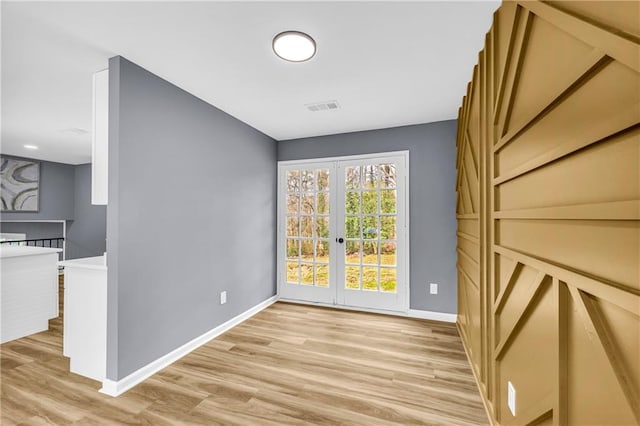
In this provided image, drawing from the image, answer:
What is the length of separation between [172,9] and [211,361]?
8.84ft

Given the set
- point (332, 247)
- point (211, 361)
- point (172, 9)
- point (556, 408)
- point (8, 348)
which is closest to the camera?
point (556, 408)

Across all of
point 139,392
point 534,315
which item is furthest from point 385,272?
point 139,392

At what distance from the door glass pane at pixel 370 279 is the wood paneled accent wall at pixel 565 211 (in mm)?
2010

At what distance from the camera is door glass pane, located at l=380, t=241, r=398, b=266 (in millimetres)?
3611

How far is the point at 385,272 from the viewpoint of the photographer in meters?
3.65

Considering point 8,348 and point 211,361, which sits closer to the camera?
point 211,361

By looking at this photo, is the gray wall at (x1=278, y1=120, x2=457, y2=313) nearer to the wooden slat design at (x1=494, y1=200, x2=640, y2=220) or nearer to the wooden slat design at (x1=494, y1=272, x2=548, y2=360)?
the wooden slat design at (x1=494, y1=272, x2=548, y2=360)

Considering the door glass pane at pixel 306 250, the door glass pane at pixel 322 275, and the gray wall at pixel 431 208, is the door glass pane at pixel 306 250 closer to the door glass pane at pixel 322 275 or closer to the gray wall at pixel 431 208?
the door glass pane at pixel 322 275

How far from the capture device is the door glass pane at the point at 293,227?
4.15 metres

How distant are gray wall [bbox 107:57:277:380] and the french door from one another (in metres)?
0.72

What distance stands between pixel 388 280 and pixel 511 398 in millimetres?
2247

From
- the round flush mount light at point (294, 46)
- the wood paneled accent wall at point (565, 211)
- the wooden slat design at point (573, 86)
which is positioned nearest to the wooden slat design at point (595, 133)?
the wood paneled accent wall at point (565, 211)

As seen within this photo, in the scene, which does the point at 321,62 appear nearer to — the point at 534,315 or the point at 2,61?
the point at 534,315

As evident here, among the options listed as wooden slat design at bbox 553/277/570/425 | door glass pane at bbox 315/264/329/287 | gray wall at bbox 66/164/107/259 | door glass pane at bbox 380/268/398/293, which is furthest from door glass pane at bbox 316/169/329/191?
gray wall at bbox 66/164/107/259
